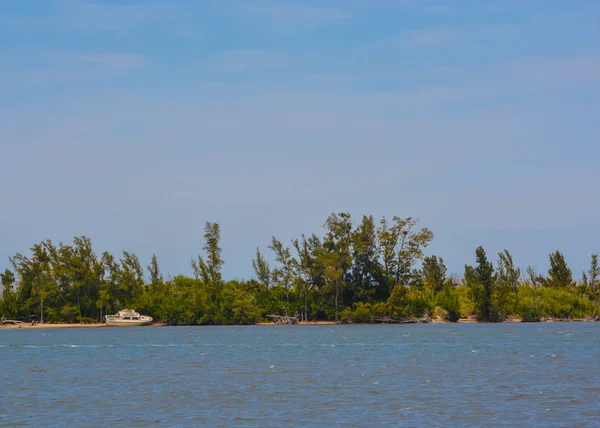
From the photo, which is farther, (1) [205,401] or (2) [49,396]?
(2) [49,396]

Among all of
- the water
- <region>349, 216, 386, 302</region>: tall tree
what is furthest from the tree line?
the water

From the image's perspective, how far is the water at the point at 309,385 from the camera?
36656 millimetres

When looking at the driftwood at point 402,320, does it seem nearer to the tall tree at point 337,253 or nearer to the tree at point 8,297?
the tall tree at point 337,253

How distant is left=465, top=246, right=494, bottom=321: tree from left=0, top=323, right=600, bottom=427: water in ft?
189

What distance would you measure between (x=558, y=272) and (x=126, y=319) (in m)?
87.2

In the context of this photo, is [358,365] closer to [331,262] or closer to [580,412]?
[580,412]

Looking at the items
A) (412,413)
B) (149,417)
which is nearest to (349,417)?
(412,413)

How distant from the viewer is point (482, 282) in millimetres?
144125

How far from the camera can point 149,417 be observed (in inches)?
1468

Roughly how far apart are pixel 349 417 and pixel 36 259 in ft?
422

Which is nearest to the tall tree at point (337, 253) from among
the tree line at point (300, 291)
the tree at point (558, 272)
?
the tree line at point (300, 291)

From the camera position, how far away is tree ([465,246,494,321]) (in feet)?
471

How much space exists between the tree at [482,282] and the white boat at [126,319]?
2216 inches

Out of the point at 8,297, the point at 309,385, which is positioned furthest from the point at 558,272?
the point at 309,385
